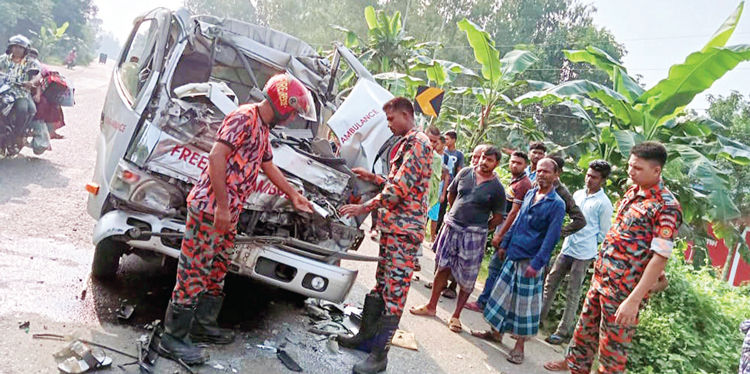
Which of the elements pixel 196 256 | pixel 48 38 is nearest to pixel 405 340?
pixel 196 256

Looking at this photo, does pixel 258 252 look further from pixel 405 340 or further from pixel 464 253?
pixel 464 253

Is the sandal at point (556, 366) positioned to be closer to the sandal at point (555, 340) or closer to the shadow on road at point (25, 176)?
the sandal at point (555, 340)

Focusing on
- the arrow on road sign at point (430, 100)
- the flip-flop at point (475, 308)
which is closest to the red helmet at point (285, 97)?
the flip-flop at point (475, 308)

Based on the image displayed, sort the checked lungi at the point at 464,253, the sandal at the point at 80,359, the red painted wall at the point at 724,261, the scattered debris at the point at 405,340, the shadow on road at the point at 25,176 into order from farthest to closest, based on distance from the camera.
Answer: the red painted wall at the point at 724,261, the shadow on road at the point at 25,176, the checked lungi at the point at 464,253, the scattered debris at the point at 405,340, the sandal at the point at 80,359

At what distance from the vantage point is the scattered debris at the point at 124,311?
3.56 meters

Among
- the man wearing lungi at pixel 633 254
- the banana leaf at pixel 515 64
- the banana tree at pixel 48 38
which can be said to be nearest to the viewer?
the man wearing lungi at pixel 633 254

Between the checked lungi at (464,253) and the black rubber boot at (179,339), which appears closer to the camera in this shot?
the black rubber boot at (179,339)

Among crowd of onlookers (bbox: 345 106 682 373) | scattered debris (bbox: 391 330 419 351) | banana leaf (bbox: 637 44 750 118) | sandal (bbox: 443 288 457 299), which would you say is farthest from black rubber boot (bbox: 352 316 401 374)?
banana leaf (bbox: 637 44 750 118)

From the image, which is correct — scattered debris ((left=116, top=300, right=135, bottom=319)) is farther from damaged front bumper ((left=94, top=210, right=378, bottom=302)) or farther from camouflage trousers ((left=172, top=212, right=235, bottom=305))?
camouflage trousers ((left=172, top=212, right=235, bottom=305))

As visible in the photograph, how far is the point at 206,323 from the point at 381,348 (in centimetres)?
118

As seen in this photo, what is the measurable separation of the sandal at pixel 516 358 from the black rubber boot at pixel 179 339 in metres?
2.54

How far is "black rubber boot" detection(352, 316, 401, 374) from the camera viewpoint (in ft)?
11.8

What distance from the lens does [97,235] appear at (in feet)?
11.6

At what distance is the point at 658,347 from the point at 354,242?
3.05m
